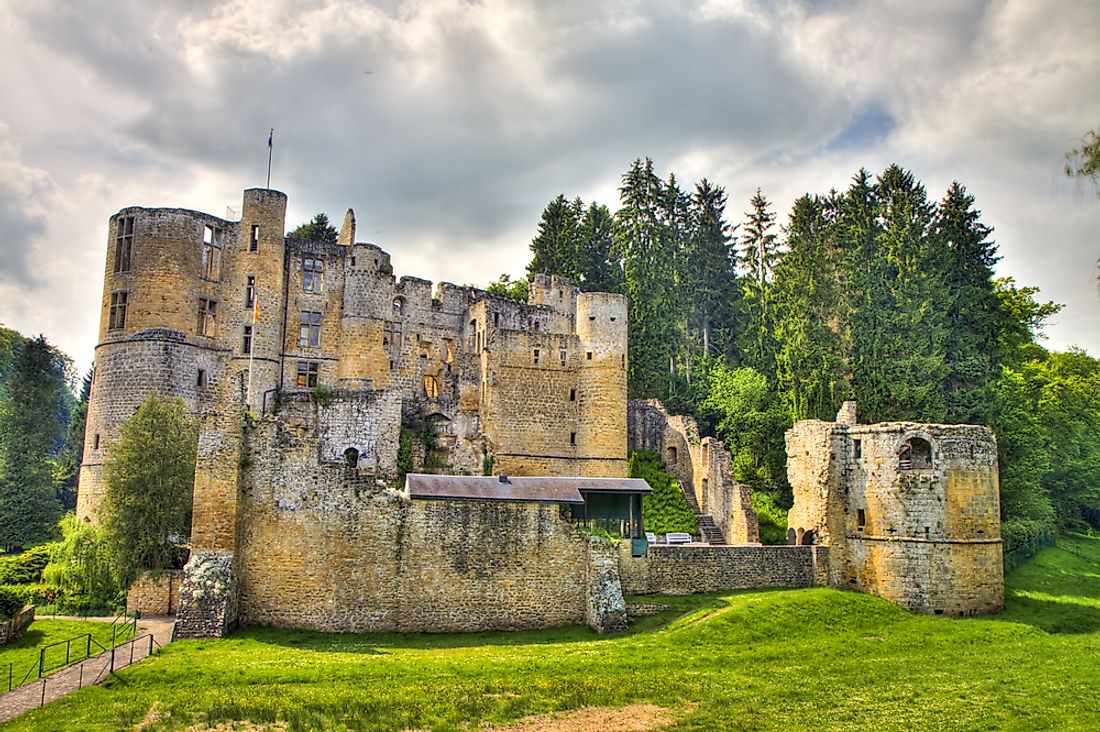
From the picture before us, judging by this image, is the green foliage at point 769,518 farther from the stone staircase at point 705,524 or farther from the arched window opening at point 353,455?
the arched window opening at point 353,455

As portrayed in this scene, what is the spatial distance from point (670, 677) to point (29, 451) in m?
43.1

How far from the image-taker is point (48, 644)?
22.2 meters

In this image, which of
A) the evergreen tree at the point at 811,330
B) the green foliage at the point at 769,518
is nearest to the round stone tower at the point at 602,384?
the green foliage at the point at 769,518

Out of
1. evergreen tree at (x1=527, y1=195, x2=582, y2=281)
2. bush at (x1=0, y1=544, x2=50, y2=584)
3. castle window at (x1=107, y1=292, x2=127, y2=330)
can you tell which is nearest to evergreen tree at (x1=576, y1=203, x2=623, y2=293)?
evergreen tree at (x1=527, y1=195, x2=582, y2=281)

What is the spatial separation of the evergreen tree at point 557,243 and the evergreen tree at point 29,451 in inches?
1210

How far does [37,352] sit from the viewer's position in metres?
52.2

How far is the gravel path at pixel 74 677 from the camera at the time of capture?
17547 millimetres

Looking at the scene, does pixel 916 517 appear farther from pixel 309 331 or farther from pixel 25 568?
pixel 25 568

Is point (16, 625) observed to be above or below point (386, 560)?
below

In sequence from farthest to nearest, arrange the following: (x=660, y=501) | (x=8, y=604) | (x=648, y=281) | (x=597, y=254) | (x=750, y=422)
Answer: (x=597, y=254), (x=648, y=281), (x=750, y=422), (x=660, y=501), (x=8, y=604)

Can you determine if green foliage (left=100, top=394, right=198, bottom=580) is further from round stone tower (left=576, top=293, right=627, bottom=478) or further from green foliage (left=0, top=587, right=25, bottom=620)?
round stone tower (left=576, top=293, right=627, bottom=478)

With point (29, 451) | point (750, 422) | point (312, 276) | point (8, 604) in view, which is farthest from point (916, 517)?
point (29, 451)

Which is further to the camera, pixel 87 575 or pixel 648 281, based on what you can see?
pixel 648 281

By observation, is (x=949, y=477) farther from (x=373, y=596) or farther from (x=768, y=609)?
(x=373, y=596)
